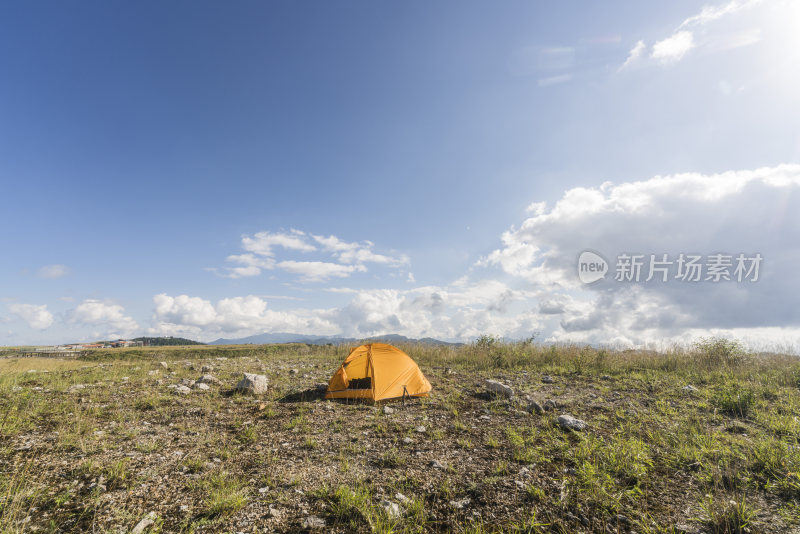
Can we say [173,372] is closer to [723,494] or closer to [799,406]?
[723,494]

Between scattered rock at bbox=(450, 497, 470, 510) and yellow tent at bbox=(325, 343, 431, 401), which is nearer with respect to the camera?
scattered rock at bbox=(450, 497, 470, 510)

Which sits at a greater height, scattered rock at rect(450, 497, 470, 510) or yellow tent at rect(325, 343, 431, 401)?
yellow tent at rect(325, 343, 431, 401)

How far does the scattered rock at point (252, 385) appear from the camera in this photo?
32.9 feet

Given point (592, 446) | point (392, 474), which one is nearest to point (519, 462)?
point (592, 446)

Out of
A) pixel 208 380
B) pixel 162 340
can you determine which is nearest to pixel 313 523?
pixel 208 380

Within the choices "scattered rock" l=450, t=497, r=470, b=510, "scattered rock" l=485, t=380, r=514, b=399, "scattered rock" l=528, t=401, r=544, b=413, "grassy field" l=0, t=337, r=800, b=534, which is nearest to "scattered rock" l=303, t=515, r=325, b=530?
"grassy field" l=0, t=337, r=800, b=534

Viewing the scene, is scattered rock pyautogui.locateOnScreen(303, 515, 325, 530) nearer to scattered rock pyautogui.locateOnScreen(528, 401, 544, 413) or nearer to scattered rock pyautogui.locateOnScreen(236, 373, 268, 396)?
scattered rock pyautogui.locateOnScreen(528, 401, 544, 413)

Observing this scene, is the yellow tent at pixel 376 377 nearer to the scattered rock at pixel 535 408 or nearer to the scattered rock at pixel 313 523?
the scattered rock at pixel 535 408

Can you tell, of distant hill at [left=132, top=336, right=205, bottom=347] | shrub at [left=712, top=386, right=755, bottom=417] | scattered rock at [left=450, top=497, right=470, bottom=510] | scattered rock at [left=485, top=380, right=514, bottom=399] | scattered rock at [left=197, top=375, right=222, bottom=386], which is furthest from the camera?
distant hill at [left=132, top=336, right=205, bottom=347]

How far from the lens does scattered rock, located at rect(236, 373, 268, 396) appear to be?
10.0m

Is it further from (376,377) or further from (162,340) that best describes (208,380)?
(162,340)

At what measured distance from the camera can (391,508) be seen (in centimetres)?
417

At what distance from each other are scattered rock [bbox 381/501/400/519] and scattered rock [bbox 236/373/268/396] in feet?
23.7

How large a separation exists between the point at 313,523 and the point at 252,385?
281 inches
